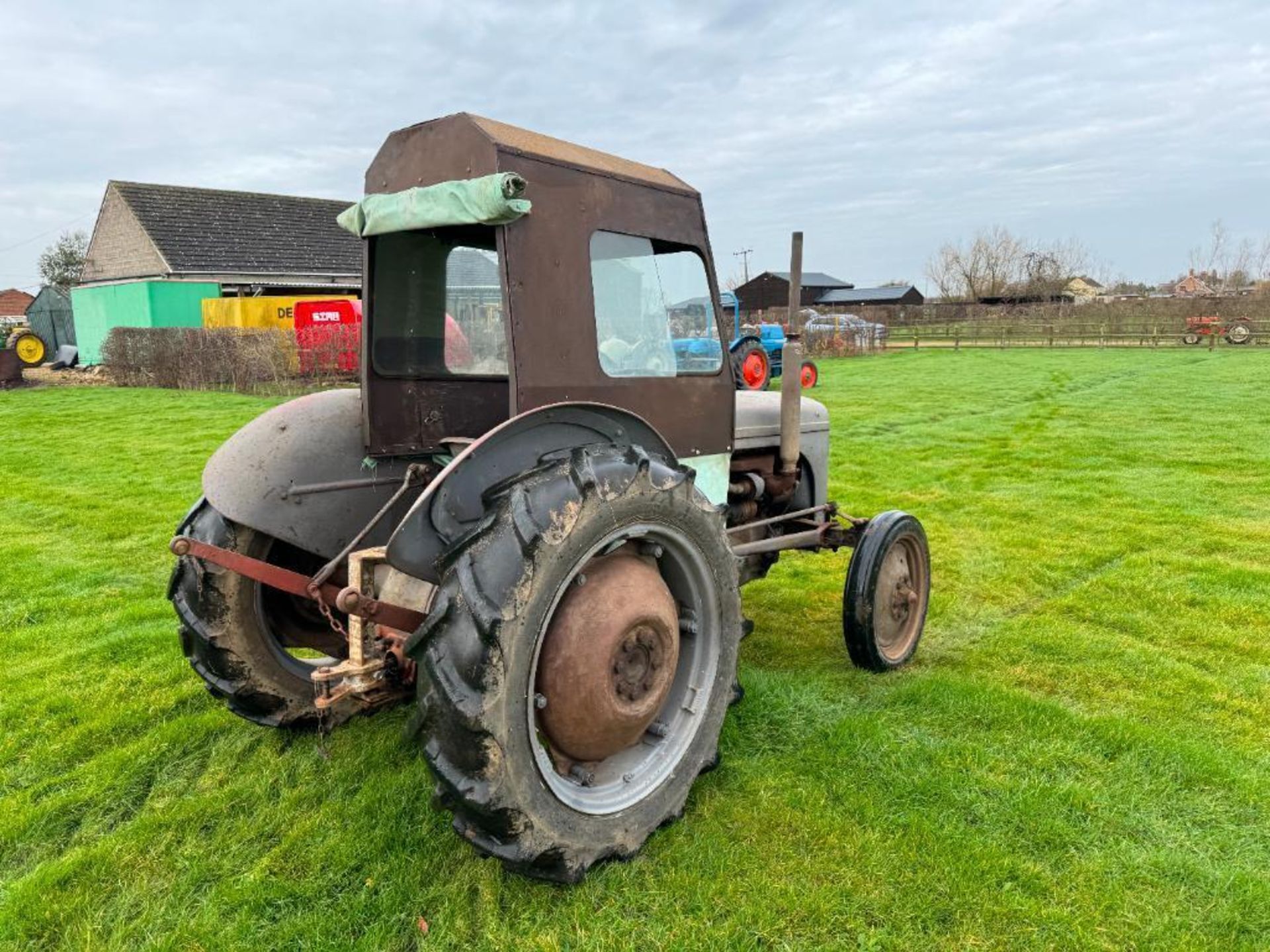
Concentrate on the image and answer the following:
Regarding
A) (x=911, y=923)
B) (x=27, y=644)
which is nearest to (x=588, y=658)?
A: (x=911, y=923)

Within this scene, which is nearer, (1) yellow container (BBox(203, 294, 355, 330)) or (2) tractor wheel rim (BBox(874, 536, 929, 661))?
(2) tractor wheel rim (BBox(874, 536, 929, 661))

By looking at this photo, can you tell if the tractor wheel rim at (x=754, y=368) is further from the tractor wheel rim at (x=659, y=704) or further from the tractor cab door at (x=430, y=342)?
the tractor wheel rim at (x=659, y=704)

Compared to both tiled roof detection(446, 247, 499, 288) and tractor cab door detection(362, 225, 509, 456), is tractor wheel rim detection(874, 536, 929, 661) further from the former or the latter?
tiled roof detection(446, 247, 499, 288)

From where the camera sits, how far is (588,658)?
8.02ft

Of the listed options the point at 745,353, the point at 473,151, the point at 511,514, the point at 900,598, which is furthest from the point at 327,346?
the point at 511,514

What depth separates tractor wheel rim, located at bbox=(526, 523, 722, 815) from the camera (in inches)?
94.7

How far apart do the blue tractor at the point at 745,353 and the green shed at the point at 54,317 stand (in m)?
24.7

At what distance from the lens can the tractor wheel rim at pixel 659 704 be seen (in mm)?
2406

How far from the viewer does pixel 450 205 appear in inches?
101

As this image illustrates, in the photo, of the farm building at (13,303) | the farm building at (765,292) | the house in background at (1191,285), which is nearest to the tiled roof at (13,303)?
the farm building at (13,303)

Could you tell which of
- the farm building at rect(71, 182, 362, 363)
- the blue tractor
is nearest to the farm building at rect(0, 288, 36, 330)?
the farm building at rect(71, 182, 362, 363)

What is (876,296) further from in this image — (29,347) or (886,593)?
(886,593)

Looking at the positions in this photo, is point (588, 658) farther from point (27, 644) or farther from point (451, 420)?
point (27, 644)

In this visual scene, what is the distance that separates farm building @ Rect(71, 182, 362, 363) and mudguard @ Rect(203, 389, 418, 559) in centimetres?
2436
